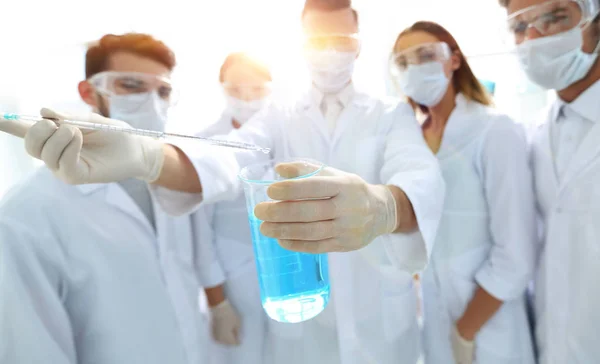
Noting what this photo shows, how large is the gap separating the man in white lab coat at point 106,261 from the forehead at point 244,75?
1.41ft

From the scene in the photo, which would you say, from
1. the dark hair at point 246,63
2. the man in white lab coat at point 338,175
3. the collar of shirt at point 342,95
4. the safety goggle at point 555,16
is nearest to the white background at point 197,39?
the dark hair at point 246,63

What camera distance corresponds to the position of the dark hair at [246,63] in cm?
176

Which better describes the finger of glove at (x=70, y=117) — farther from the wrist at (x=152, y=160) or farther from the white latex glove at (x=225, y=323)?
the white latex glove at (x=225, y=323)

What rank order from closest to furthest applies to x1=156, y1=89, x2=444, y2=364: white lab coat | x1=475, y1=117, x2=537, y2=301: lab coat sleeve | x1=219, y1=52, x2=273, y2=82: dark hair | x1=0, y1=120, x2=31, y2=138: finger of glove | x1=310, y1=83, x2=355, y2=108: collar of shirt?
x1=0, y1=120, x2=31, y2=138: finger of glove, x1=156, y1=89, x2=444, y2=364: white lab coat, x1=475, y1=117, x2=537, y2=301: lab coat sleeve, x1=310, y1=83, x2=355, y2=108: collar of shirt, x1=219, y1=52, x2=273, y2=82: dark hair

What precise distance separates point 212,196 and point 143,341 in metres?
0.57

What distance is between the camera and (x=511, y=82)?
7.31ft

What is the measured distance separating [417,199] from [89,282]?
106cm

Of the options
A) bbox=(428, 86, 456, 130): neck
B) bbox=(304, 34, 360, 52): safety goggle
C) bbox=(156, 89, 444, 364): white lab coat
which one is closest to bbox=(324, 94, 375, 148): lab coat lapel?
bbox=(156, 89, 444, 364): white lab coat

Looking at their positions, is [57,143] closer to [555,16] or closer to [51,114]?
[51,114]

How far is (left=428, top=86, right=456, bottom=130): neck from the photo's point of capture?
59.6 inches

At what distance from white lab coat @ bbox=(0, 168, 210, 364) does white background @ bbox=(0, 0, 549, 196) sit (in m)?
0.69

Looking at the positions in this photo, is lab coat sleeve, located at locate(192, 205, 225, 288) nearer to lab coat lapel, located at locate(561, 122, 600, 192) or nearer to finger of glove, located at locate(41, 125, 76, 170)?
finger of glove, located at locate(41, 125, 76, 170)

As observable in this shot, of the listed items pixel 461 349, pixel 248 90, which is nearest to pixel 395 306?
pixel 461 349

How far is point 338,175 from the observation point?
77 cm
